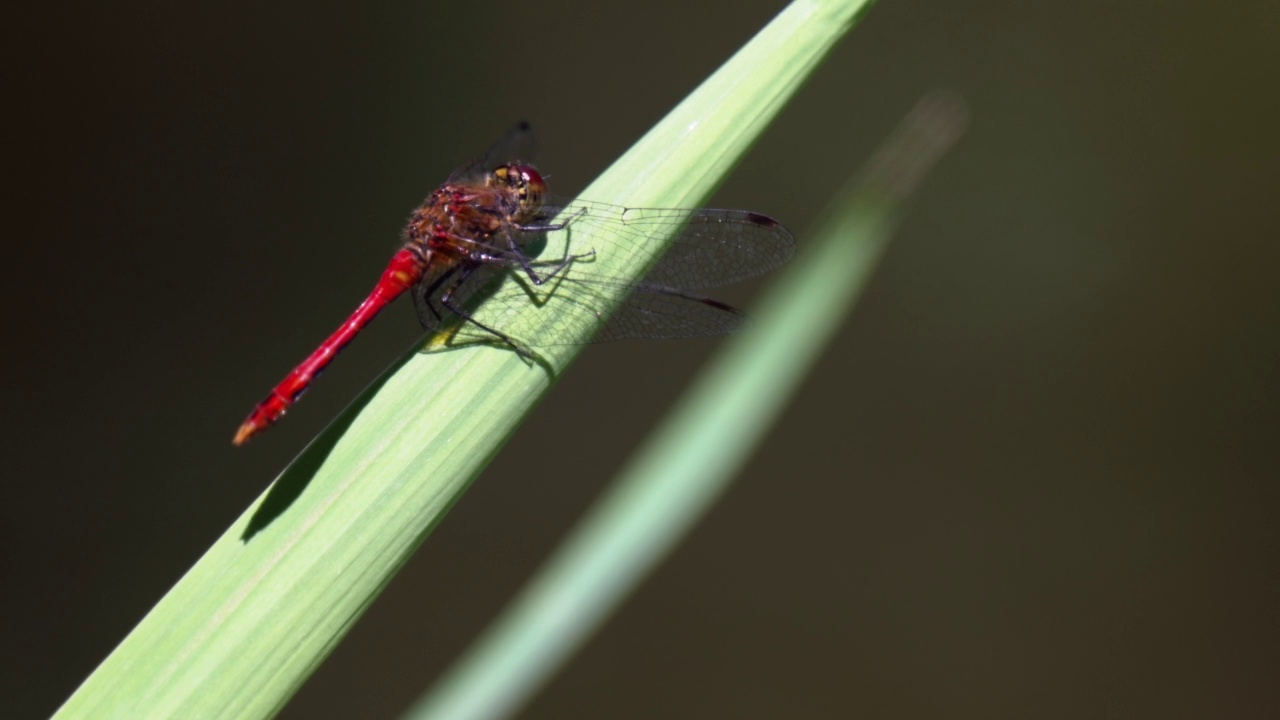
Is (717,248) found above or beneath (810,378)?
above

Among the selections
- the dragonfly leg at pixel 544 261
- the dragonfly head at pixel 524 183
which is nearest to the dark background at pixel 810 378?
the dragonfly head at pixel 524 183

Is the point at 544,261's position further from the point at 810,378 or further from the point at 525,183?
the point at 810,378

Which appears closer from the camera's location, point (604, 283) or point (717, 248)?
point (604, 283)

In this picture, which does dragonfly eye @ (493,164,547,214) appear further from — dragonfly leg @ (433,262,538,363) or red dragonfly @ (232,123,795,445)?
dragonfly leg @ (433,262,538,363)

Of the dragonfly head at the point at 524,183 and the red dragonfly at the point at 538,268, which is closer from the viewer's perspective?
the red dragonfly at the point at 538,268

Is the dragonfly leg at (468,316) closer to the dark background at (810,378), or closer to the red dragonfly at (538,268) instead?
the red dragonfly at (538,268)

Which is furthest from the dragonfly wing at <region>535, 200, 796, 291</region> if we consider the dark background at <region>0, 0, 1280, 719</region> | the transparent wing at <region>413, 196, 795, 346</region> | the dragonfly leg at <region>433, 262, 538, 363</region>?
the dark background at <region>0, 0, 1280, 719</region>

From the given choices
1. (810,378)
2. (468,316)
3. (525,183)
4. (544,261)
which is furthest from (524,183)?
(810,378)
